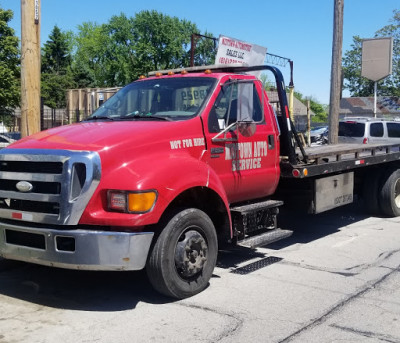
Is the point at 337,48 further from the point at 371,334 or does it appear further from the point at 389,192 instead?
the point at 371,334

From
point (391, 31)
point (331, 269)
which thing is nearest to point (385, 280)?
point (331, 269)

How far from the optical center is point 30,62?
716 cm

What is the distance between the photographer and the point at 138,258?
4.48 m

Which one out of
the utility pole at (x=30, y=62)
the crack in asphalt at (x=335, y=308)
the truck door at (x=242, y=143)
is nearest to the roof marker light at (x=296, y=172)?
the truck door at (x=242, y=143)

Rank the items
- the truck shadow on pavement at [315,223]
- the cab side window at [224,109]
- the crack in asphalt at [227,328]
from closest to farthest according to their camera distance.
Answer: the crack in asphalt at [227,328] → the cab side window at [224,109] → the truck shadow on pavement at [315,223]

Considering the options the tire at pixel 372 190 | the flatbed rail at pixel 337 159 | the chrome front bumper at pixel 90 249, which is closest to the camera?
the chrome front bumper at pixel 90 249

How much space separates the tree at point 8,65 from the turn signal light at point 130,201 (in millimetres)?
28554

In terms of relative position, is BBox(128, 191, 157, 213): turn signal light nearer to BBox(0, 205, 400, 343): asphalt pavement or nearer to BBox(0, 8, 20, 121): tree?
BBox(0, 205, 400, 343): asphalt pavement

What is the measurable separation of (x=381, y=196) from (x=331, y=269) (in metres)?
3.81

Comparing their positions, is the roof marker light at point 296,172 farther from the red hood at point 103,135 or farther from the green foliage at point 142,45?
the green foliage at point 142,45

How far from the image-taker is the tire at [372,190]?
31.4 ft

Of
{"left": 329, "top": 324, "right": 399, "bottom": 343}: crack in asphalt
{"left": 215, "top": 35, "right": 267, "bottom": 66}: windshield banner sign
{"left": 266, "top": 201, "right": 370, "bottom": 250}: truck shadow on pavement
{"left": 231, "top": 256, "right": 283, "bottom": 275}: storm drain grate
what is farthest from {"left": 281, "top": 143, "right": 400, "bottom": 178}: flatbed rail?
{"left": 215, "top": 35, "right": 267, "bottom": 66}: windshield banner sign

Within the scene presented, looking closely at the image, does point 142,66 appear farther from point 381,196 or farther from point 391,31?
→ point 381,196

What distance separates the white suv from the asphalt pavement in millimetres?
10893
